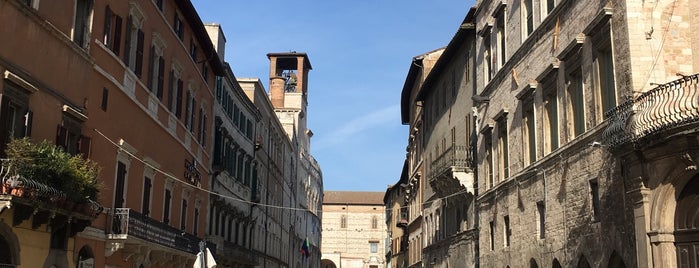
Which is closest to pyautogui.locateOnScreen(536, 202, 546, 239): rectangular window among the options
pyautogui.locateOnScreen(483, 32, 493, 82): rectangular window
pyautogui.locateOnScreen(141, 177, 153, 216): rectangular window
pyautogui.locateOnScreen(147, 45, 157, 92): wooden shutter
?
pyautogui.locateOnScreen(483, 32, 493, 82): rectangular window

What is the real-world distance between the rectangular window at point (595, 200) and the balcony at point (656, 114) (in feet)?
7.98

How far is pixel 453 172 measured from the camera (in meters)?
29.8

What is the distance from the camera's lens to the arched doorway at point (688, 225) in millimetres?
13219

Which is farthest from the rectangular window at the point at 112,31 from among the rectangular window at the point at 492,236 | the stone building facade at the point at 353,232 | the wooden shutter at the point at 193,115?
the stone building facade at the point at 353,232

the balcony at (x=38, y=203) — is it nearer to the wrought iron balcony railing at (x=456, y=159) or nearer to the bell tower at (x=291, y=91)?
the wrought iron balcony railing at (x=456, y=159)

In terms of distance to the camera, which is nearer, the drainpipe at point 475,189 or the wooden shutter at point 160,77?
the wooden shutter at point 160,77

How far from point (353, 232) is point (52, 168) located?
9375cm

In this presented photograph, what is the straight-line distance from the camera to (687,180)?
1332cm

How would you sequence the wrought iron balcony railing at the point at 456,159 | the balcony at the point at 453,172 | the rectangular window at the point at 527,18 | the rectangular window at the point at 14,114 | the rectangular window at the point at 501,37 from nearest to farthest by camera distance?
the rectangular window at the point at 14,114 < the rectangular window at the point at 527,18 < the rectangular window at the point at 501,37 < the balcony at the point at 453,172 < the wrought iron balcony railing at the point at 456,159

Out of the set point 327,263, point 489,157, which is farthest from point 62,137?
point 327,263

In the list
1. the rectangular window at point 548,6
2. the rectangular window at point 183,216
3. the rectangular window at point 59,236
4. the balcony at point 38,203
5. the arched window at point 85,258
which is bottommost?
the arched window at point 85,258

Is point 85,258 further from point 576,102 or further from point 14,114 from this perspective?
point 576,102

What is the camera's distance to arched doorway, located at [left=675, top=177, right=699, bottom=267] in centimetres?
1322

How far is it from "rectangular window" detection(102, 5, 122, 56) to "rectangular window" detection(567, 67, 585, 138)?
11722 mm
